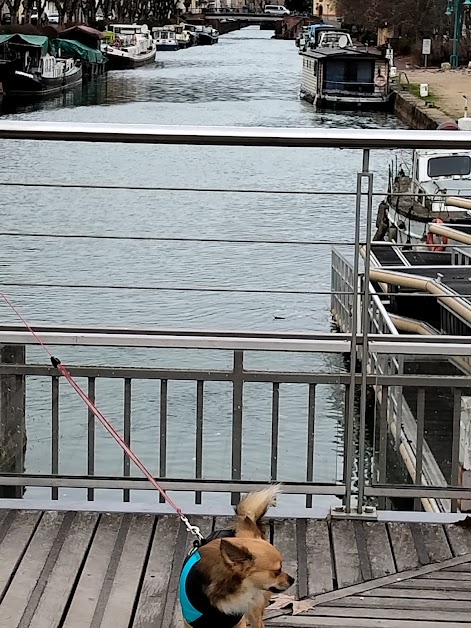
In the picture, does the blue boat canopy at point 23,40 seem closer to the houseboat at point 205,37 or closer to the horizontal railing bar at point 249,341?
the horizontal railing bar at point 249,341

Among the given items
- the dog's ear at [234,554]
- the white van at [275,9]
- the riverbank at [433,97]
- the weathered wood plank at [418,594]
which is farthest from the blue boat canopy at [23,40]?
the white van at [275,9]

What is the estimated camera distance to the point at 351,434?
3.17 metres

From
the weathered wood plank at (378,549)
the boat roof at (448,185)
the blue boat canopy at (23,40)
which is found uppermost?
the weathered wood plank at (378,549)

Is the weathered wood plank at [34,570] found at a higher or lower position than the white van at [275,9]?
lower

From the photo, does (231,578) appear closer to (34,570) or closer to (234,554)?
(234,554)

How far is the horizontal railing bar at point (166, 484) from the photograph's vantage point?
10.5 feet

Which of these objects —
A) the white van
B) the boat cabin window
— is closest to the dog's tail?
the boat cabin window

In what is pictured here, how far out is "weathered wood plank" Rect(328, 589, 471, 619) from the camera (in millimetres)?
2699

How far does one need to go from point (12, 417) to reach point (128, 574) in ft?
2.63

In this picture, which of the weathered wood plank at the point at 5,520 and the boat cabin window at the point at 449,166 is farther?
the boat cabin window at the point at 449,166

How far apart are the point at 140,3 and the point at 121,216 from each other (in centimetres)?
7573

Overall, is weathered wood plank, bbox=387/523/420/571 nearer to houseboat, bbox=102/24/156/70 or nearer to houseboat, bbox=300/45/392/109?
houseboat, bbox=300/45/392/109

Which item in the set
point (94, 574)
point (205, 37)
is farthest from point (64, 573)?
point (205, 37)

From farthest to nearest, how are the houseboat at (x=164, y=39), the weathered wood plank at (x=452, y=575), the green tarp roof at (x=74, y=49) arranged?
1. the houseboat at (x=164, y=39)
2. the green tarp roof at (x=74, y=49)
3. the weathered wood plank at (x=452, y=575)
